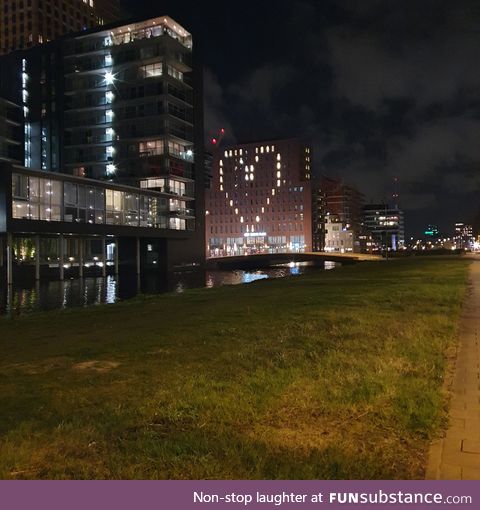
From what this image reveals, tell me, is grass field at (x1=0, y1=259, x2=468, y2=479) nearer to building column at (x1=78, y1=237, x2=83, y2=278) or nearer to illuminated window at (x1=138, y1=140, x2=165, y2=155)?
building column at (x1=78, y1=237, x2=83, y2=278)

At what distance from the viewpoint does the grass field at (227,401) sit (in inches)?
182

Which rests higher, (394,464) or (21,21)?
(21,21)

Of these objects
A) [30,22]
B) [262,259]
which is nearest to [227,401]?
[262,259]

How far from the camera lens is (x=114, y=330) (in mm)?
12945

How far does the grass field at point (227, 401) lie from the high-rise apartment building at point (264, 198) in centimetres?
17591

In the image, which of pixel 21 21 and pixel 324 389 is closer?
pixel 324 389

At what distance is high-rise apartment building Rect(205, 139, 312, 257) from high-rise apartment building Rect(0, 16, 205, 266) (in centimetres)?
10243

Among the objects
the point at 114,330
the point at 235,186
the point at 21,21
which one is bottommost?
the point at 114,330

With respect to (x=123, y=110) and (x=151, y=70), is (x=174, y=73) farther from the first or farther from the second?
(x=123, y=110)

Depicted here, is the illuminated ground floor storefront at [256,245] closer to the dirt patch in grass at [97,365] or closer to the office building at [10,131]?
the office building at [10,131]

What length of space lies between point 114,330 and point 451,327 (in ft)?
26.7
